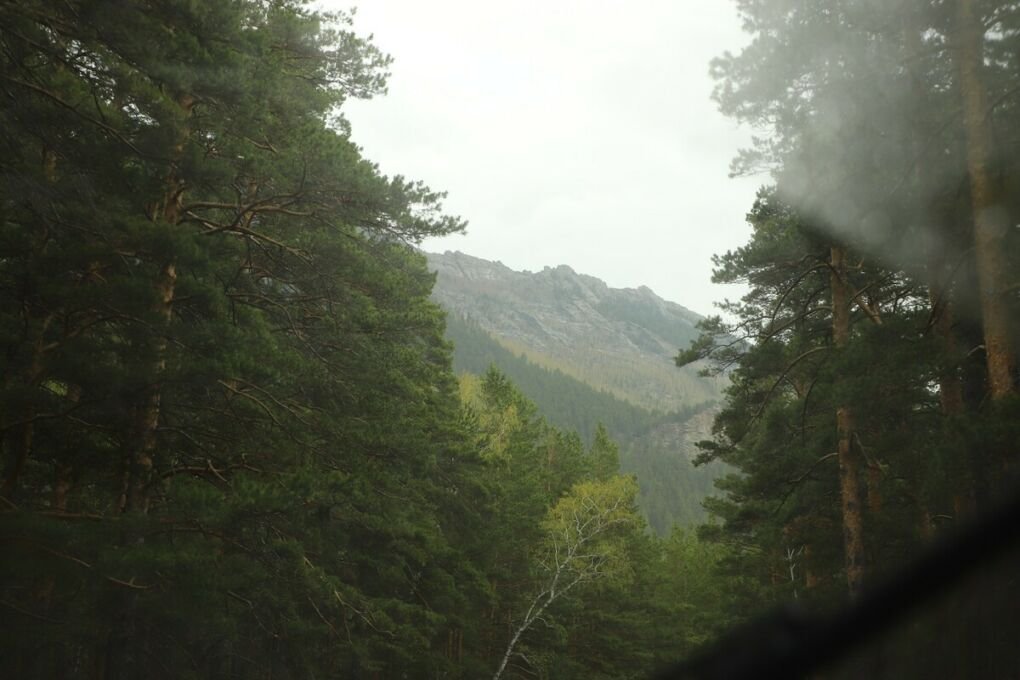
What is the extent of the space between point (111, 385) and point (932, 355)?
31.9 ft

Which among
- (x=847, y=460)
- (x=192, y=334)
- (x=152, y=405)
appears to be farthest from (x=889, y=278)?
(x=152, y=405)

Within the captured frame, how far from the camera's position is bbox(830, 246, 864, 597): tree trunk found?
39.7ft

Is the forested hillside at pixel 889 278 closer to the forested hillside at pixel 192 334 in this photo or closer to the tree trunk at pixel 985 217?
the tree trunk at pixel 985 217

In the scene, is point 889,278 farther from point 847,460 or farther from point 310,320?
point 310,320

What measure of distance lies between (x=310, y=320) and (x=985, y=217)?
8875mm

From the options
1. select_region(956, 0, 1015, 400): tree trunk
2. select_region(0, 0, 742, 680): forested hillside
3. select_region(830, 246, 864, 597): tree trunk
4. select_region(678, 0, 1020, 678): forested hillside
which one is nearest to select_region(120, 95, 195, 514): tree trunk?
select_region(0, 0, 742, 680): forested hillside

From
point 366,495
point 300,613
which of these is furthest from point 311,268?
point 300,613

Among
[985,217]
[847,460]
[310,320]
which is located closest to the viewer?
[985,217]

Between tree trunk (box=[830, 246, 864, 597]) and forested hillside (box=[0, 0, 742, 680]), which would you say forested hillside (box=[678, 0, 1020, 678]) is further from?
forested hillside (box=[0, 0, 742, 680])

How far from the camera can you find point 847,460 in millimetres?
12617

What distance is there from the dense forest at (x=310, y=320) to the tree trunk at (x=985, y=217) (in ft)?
0.12

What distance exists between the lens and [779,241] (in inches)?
544

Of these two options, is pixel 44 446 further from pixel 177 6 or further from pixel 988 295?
pixel 988 295

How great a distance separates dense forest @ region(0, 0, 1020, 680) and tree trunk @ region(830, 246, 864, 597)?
0.05 meters
